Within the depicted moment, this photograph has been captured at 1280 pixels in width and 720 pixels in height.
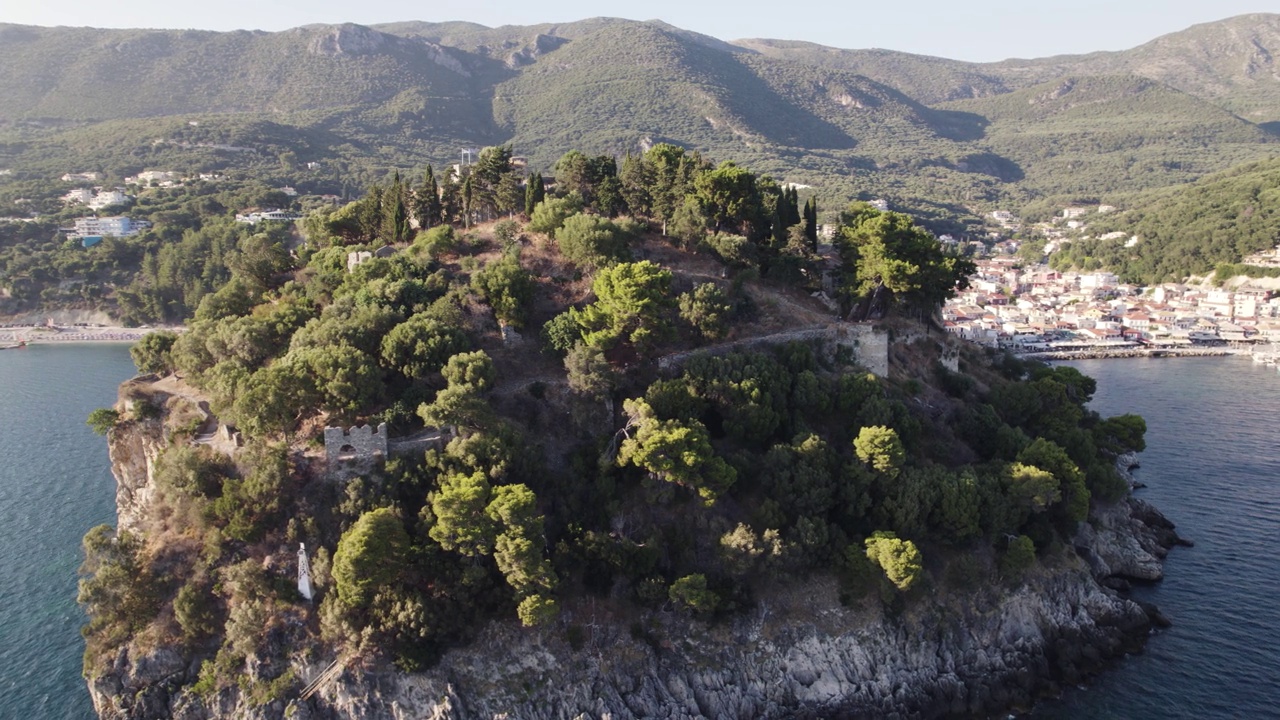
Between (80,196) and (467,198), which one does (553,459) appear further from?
(80,196)

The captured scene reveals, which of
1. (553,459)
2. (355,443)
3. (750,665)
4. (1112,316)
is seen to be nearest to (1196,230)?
(1112,316)

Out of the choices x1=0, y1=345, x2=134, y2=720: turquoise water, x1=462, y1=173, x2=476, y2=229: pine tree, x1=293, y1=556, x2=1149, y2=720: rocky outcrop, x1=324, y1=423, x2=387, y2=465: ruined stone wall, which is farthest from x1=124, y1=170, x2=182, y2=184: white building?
x1=293, y1=556, x2=1149, y2=720: rocky outcrop

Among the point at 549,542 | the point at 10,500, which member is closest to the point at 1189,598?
the point at 549,542

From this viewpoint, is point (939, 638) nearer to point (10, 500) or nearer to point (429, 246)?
point (429, 246)

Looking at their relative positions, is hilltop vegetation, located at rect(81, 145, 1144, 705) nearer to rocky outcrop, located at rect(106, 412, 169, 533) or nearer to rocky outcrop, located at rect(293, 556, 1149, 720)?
rocky outcrop, located at rect(106, 412, 169, 533)

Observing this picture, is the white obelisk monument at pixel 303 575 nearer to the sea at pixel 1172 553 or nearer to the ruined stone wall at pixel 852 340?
the sea at pixel 1172 553

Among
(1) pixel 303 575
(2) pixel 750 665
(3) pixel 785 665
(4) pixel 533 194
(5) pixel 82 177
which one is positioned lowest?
(3) pixel 785 665
